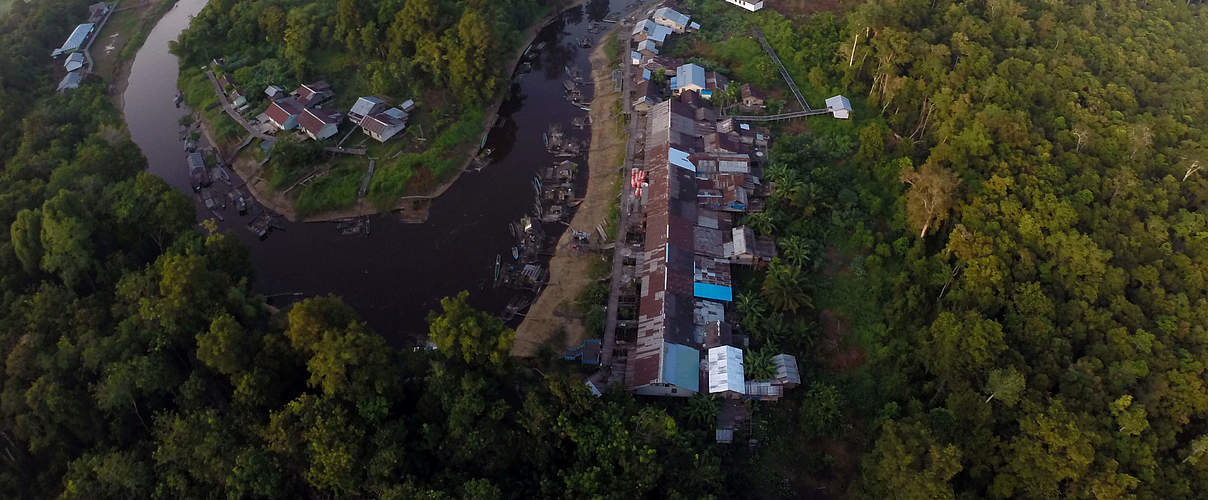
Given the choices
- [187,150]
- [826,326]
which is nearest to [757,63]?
[826,326]

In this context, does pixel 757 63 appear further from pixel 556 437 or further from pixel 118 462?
pixel 118 462

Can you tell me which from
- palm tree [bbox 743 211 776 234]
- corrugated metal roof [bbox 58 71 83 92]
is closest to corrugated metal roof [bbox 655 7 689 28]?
palm tree [bbox 743 211 776 234]

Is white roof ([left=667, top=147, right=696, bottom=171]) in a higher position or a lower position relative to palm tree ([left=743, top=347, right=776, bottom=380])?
higher

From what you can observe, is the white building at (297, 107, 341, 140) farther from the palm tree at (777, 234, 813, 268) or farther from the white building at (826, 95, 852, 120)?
the white building at (826, 95, 852, 120)

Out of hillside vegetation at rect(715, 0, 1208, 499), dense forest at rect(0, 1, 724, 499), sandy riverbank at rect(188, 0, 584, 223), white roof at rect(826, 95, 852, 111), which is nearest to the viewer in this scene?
dense forest at rect(0, 1, 724, 499)

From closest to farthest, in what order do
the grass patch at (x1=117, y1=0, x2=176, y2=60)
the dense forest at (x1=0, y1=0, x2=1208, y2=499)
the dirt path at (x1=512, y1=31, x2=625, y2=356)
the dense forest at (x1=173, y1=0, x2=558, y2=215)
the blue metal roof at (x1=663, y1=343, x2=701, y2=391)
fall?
the dense forest at (x1=0, y1=0, x2=1208, y2=499) → the blue metal roof at (x1=663, y1=343, x2=701, y2=391) → the dirt path at (x1=512, y1=31, x2=625, y2=356) → the dense forest at (x1=173, y1=0, x2=558, y2=215) → the grass patch at (x1=117, y1=0, x2=176, y2=60)

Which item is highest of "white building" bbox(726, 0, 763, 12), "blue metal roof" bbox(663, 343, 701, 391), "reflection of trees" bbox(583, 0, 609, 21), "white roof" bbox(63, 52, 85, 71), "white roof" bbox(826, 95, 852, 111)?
"white building" bbox(726, 0, 763, 12)

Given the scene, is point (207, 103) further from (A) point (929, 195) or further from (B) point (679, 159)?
(A) point (929, 195)

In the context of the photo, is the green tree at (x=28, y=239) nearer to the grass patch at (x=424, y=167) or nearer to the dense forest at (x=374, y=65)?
the dense forest at (x=374, y=65)

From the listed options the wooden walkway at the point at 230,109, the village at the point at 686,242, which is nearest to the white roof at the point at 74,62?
the wooden walkway at the point at 230,109
